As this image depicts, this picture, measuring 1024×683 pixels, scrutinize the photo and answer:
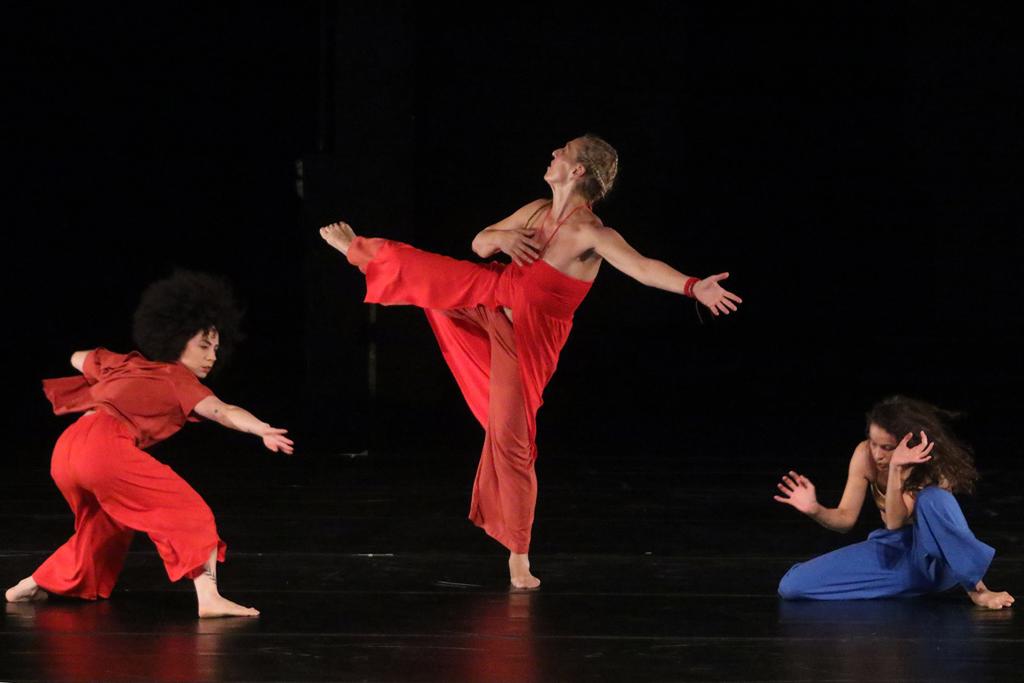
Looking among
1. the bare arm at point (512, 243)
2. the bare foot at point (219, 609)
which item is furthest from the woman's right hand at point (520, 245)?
the bare foot at point (219, 609)

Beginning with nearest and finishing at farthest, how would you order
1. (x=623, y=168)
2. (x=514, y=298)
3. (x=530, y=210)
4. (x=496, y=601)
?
(x=496, y=601) < (x=514, y=298) < (x=530, y=210) < (x=623, y=168)

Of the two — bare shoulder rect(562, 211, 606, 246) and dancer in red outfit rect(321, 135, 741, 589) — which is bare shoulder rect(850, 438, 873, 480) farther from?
bare shoulder rect(562, 211, 606, 246)

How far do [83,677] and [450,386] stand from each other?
17.6ft

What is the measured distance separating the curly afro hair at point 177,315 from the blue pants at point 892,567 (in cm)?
149

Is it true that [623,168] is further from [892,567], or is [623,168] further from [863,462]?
[892,567]

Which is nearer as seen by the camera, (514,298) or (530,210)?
(514,298)

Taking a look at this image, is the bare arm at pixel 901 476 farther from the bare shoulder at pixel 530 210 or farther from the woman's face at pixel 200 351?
the woman's face at pixel 200 351

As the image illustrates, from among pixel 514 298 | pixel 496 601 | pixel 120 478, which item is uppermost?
pixel 514 298

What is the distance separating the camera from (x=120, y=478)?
10.6 feet

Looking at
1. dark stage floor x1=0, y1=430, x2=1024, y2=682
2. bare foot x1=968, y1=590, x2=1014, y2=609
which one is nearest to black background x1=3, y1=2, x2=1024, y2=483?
dark stage floor x1=0, y1=430, x2=1024, y2=682

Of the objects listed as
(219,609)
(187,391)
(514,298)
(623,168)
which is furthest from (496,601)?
(623,168)

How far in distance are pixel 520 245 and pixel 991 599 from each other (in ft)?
4.58

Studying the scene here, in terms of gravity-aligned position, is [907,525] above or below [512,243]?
below

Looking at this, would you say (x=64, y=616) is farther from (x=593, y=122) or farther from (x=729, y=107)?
(x=729, y=107)
